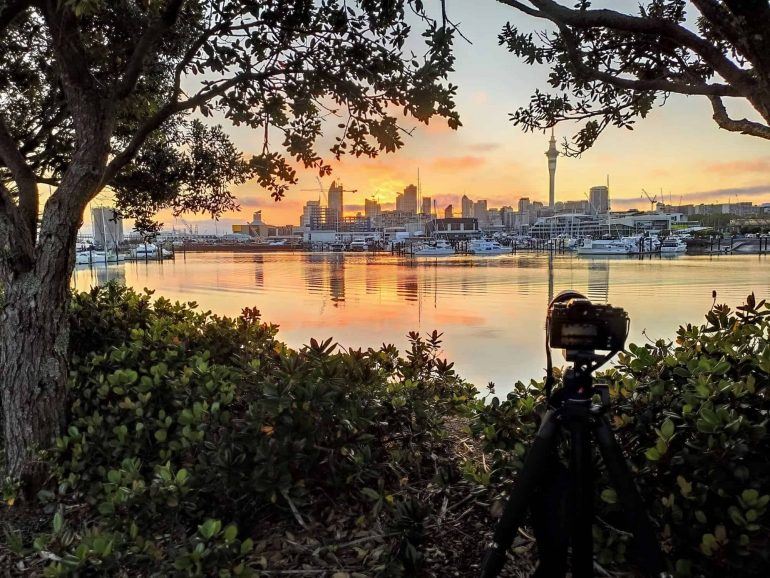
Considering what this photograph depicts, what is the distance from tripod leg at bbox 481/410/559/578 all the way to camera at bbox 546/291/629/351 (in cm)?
24

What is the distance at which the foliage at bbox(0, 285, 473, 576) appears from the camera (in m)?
1.93

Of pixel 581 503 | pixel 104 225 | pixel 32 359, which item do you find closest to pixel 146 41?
pixel 32 359

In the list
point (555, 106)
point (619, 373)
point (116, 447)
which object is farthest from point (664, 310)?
point (116, 447)

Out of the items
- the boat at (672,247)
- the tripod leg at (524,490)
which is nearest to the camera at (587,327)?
the tripod leg at (524,490)

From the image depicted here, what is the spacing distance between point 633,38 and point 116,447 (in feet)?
13.5

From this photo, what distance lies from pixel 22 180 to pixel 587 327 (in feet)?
11.1

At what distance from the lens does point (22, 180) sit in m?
3.04

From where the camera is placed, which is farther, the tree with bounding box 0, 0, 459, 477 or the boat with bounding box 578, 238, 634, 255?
the boat with bounding box 578, 238, 634, 255

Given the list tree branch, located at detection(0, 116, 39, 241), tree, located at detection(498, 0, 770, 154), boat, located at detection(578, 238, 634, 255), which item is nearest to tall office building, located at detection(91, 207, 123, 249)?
tree branch, located at detection(0, 116, 39, 241)

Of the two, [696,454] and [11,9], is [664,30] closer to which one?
[696,454]

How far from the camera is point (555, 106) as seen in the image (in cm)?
380

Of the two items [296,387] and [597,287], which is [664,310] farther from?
[296,387]

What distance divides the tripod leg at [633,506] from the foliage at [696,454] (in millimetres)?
221

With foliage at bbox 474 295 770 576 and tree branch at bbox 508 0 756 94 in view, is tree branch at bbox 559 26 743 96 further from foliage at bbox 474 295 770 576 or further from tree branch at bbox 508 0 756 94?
foliage at bbox 474 295 770 576
